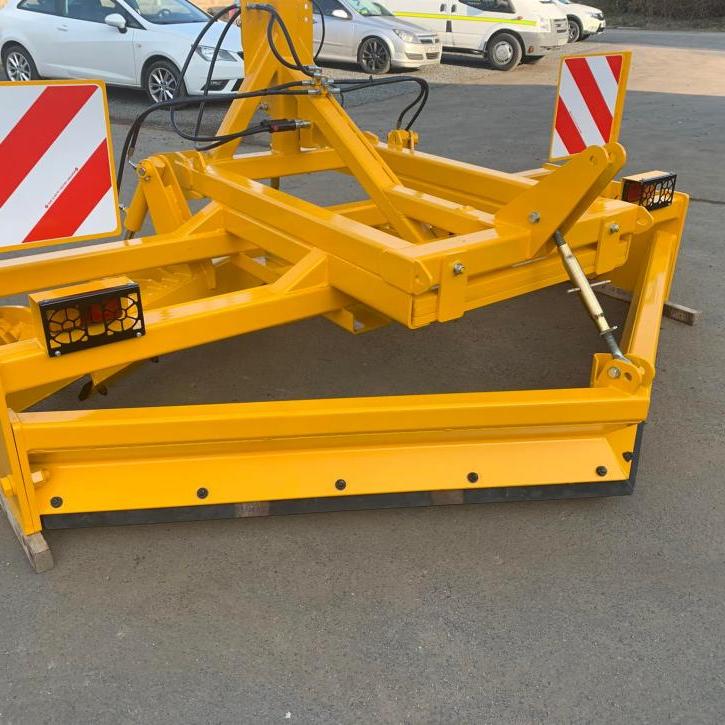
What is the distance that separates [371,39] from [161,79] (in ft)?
14.3

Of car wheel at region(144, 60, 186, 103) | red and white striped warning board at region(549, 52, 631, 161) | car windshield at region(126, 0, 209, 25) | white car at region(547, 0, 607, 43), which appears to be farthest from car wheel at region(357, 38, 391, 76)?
Answer: red and white striped warning board at region(549, 52, 631, 161)

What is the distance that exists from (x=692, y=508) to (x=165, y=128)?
7.65 meters

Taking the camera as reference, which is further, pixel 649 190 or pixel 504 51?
pixel 504 51

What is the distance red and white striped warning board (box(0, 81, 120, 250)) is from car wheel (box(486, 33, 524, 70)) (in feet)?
43.2

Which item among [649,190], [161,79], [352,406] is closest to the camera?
[352,406]

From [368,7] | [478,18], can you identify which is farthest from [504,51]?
[368,7]

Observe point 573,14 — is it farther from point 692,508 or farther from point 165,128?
point 692,508

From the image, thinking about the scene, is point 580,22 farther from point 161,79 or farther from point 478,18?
point 161,79

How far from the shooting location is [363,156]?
3082mm

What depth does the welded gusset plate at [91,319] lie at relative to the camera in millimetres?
2139

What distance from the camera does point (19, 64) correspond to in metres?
10.4

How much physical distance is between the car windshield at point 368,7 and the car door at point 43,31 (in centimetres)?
499

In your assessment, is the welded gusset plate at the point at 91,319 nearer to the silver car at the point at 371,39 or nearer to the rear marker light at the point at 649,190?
the rear marker light at the point at 649,190

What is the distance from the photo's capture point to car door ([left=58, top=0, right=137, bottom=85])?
9273 mm
